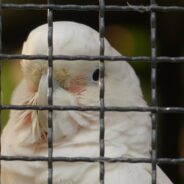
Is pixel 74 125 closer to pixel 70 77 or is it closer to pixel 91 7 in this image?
pixel 70 77

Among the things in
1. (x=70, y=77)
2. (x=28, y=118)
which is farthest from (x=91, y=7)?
(x=28, y=118)

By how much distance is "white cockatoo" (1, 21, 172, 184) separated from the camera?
4.89ft

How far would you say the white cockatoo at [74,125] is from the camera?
1491mm

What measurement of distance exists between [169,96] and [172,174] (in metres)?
0.51

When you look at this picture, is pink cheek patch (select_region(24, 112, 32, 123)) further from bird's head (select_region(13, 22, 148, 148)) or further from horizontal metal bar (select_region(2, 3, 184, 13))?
horizontal metal bar (select_region(2, 3, 184, 13))

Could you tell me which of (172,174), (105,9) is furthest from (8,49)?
(105,9)

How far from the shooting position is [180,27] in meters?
3.57

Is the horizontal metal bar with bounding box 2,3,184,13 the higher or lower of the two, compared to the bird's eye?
higher

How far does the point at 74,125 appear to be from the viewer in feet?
5.04

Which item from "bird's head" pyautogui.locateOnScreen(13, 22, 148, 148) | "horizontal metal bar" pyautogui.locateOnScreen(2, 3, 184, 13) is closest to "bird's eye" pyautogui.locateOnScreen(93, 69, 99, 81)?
"bird's head" pyautogui.locateOnScreen(13, 22, 148, 148)

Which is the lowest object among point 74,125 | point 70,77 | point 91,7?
point 74,125

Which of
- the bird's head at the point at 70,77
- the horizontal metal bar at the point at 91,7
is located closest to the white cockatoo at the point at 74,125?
the bird's head at the point at 70,77

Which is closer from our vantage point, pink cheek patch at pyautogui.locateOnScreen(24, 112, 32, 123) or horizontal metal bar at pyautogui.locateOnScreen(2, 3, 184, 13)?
horizontal metal bar at pyautogui.locateOnScreen(2, 3, 184, 13)

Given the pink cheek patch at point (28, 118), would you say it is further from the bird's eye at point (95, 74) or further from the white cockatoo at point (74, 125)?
the bird's eye at point (95, 74)
